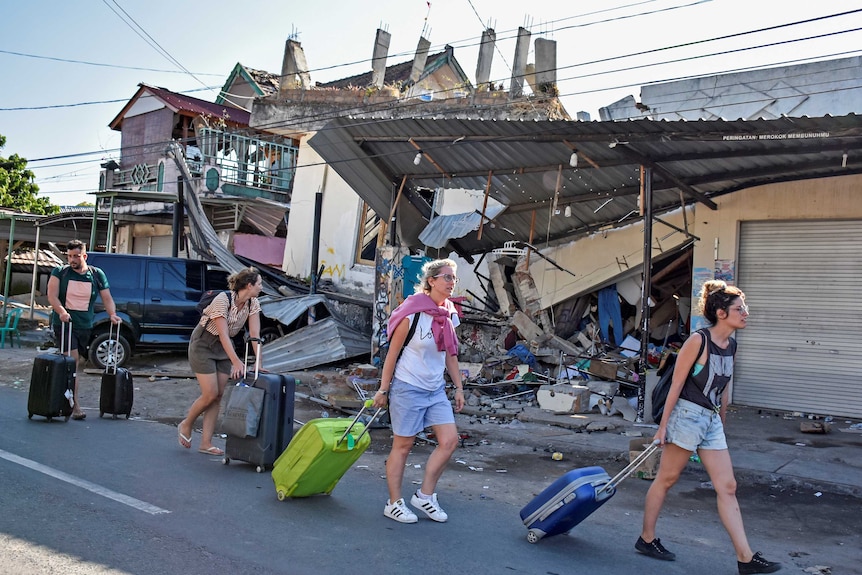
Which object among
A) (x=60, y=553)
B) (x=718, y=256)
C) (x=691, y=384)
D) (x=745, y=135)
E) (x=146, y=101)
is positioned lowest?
(x=60, y=553)

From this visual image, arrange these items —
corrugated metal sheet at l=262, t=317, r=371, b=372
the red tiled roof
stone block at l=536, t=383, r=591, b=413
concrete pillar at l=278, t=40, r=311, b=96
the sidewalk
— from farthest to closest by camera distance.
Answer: the red tiled roof < concrete pillar at l=278, t=40, r=311, b=96 < corrugated metal sheet at l=262, t=317, r=371, b=372 < stone block at l=536, t=383, r=591, b=413 < the sidewalk

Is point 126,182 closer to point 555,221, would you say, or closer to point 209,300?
point 555,221

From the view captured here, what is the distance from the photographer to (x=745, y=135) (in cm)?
818

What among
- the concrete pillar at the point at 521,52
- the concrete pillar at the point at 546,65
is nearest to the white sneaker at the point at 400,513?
the concrete pillar at the point at 546,65

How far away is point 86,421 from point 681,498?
6.12 metres

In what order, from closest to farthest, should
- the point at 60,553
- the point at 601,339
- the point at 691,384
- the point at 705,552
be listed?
the point at 60,553, the point at 691,384, the point at 705,552, the point at 601,339

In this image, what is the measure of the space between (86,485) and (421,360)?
2699 millimetres

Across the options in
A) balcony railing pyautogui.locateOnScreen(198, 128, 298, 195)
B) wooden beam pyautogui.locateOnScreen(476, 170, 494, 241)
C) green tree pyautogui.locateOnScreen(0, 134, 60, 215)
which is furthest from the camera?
green tree pyautogui.locateOnScreen(0, 134, 60, 215)

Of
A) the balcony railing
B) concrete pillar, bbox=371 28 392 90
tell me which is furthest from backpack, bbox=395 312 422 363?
the balcony railing

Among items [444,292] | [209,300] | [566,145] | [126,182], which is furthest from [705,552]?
[126,182]

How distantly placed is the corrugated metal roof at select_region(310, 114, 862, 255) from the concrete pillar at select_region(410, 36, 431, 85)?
22.7 feet

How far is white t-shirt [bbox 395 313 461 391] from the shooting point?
A: 207 inches

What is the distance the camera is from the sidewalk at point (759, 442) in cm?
720

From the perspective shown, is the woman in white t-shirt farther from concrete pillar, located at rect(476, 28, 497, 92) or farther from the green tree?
the green tree
